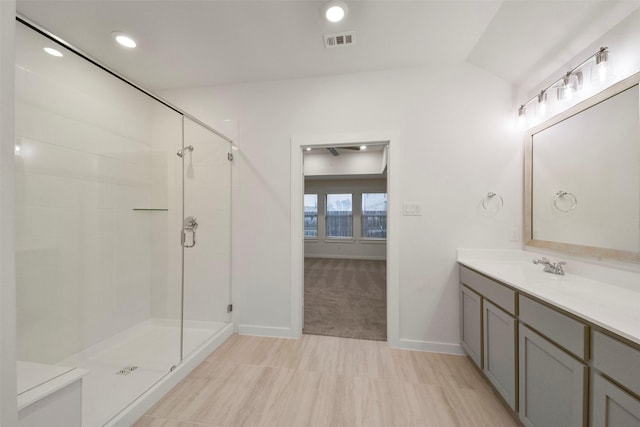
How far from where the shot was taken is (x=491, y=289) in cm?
159

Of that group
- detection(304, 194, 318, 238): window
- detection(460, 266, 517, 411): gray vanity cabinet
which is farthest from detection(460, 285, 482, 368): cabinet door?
detection(304, 194, 318, 238): window

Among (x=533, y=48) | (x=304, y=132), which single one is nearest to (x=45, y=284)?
(x=304, y=132)

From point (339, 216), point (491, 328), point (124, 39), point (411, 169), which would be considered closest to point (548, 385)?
point (491, 328)

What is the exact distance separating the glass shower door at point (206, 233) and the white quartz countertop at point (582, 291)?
238 cm

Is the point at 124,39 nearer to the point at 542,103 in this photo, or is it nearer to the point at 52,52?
the point at 52,52

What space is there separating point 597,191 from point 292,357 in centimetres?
248

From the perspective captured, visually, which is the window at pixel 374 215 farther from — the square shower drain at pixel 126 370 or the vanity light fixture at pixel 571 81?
the square shower drain at pixel 126 370

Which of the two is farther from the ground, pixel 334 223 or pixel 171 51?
pixel 171 51

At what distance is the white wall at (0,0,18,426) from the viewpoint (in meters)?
0.58

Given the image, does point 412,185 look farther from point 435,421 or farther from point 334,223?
point 334,223

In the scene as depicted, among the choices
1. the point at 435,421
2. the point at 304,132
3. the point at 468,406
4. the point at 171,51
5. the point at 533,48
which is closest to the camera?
the point at 435,421

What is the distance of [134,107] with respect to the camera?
2258mm

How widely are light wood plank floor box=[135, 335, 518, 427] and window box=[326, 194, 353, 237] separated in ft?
15.5

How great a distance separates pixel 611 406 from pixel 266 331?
2312mm
